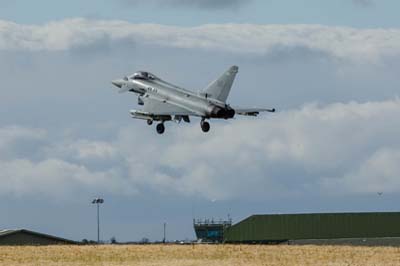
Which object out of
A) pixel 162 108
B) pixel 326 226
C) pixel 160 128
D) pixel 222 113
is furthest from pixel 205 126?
pixel 326 226

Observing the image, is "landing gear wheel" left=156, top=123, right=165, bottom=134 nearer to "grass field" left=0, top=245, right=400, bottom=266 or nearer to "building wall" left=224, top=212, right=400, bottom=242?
"grass field" left=0, top=245, right=400, bottom=266

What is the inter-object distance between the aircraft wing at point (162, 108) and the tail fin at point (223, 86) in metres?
3.79

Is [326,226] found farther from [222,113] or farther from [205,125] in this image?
[205,125]

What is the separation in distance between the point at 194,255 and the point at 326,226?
235 feet

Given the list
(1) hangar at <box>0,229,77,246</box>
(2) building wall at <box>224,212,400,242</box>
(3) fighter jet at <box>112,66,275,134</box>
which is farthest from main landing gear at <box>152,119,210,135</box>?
(2) building wall at <box>224,212,400,242</box>

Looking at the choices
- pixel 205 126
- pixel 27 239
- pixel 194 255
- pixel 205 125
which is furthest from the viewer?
pixel 27 239

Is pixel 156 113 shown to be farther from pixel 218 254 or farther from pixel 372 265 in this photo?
pixel 372 265

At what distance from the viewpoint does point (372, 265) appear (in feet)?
332

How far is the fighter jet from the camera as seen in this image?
4875 inches

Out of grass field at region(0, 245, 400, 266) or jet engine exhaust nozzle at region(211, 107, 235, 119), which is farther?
jet engine exhaust nozzle at region(211, 107, 235, 119)

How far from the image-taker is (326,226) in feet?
598

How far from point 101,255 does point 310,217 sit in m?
73.1

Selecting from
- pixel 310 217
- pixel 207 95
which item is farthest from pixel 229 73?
pixel 310 217

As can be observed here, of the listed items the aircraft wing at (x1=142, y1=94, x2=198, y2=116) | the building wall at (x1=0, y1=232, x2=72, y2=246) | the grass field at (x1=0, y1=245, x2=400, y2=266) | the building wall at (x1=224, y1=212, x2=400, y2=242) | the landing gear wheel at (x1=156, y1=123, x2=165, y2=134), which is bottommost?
the grass field at (x1=0, y1=245, x2=400, y2=266)
